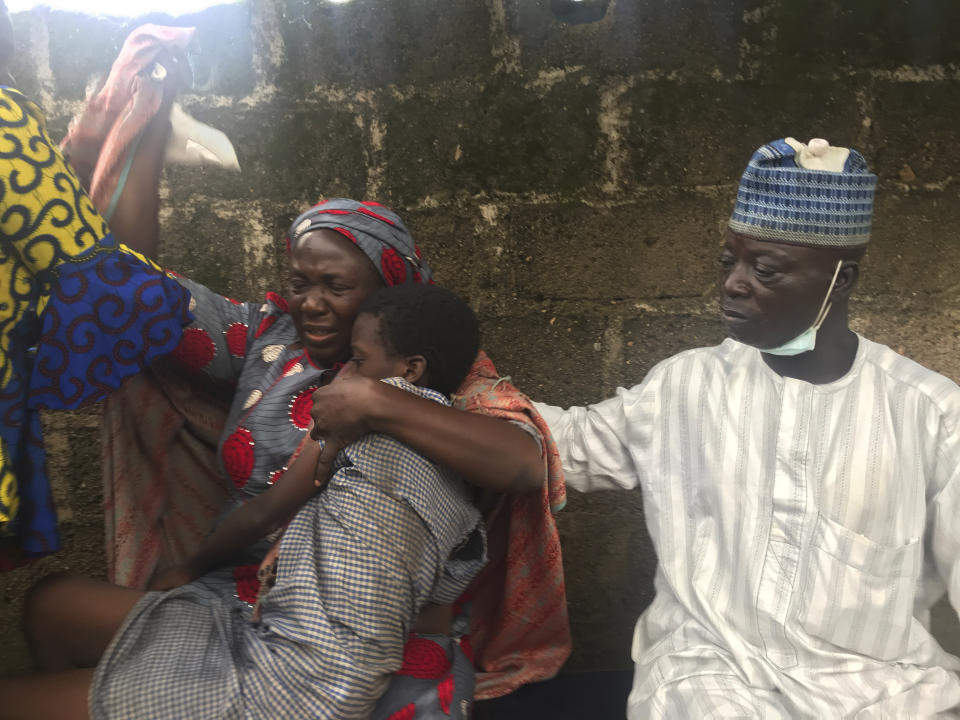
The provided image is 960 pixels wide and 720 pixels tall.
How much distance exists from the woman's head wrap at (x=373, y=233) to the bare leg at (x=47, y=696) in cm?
104

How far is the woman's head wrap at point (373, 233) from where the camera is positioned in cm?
181

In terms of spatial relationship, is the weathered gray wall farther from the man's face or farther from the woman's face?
the man's face

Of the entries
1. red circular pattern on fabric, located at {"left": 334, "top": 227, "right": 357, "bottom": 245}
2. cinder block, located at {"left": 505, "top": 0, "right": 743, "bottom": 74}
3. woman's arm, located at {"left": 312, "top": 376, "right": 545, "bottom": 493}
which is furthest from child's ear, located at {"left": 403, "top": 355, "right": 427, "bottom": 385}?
cinder block, located at {"left": 505, "top": 0, "right": 743, "bottom": 74}

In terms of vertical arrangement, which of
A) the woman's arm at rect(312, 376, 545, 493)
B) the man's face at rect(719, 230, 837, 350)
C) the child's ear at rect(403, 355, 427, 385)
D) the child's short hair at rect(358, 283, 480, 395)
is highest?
the man's face at rect(719, 230, 837, 350)

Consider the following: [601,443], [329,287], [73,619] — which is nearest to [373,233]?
[329,287]

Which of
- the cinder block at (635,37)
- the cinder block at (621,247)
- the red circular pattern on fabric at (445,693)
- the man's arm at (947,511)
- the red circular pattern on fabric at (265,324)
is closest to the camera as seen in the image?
the man's arm at (947,511)

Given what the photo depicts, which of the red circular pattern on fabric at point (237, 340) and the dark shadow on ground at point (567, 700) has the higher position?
the red circular pattern on fabric at point (237, 340)

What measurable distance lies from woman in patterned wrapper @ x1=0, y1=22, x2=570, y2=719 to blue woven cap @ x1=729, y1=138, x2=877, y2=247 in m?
0.66

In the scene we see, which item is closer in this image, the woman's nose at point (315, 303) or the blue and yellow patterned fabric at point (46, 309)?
the blue and yellow patterned fabric at point (46, 309)

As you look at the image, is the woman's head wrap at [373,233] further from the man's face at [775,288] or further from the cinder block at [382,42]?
the man's face at [775,288]

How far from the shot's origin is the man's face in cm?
152

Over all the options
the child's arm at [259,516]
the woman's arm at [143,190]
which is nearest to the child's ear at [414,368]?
the child's arm at [259,516]

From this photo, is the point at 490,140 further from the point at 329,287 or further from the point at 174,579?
the point at 174,579

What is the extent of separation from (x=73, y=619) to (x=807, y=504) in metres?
1.59
